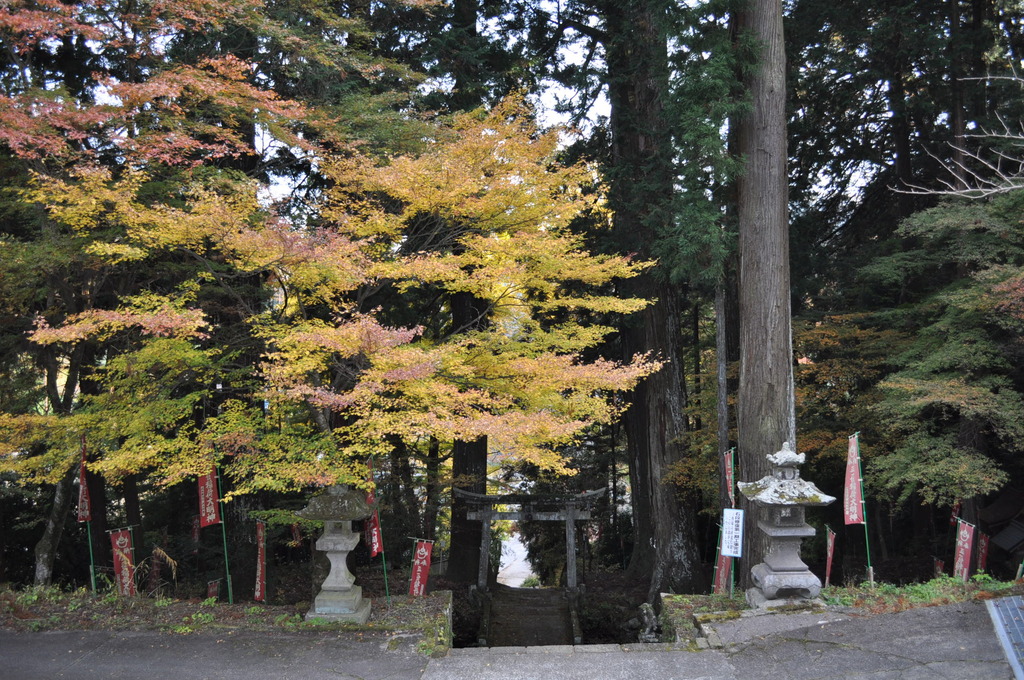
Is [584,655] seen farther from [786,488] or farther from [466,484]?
[466,484]

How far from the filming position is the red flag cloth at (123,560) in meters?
10.4

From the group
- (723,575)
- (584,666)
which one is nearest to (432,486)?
(723,575)

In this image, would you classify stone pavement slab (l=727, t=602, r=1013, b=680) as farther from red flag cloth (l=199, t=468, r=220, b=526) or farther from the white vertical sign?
red flag cloth (l=199, t=468, r=220, b=526)

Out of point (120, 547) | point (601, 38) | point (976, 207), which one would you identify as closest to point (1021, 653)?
point (976, 207)

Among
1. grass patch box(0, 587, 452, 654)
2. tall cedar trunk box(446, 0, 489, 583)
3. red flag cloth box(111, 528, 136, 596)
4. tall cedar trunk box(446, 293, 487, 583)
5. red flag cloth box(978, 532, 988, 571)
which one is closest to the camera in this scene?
grass patch box(0, 587, 452, 654)

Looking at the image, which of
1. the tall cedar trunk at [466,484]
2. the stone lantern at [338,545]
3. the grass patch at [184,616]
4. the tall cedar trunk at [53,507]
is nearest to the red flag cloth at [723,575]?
the grass patch at [184,616]

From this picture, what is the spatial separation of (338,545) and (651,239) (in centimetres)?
755

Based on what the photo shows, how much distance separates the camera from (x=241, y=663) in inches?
265

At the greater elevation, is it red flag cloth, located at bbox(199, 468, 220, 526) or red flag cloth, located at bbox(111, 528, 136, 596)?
red flag cloth, located at bbox(199, 468, 220, 526)

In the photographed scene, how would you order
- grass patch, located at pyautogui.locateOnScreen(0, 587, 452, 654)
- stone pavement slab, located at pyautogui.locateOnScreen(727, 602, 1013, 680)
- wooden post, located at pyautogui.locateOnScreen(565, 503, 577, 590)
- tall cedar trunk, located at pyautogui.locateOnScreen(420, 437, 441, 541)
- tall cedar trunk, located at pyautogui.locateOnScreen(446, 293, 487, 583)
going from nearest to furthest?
stone pavement slab, located at pyautogui.locateOnScreen(727, 602, 1013, 680), grass patch, located at pyautogui.locateOnScreen(0, 587, 452, 654), tall cedar trunk, located at pyautogui.locateOnScreen(446, 293, 487, 583), wooden post, located at pyautogui.locateOnScreen(565, 503, 577, 590), tall cedar trunk, located at pyautogui.locateOnScreen(420, 437, 441, 541)

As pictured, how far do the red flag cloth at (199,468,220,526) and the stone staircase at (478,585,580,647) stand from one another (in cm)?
503

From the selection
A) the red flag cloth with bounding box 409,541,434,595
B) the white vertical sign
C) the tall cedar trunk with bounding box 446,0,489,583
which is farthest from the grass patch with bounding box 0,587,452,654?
the tall cedar trunk with bounding box 446,0,489,583

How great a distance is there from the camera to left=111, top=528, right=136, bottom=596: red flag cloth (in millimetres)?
10391

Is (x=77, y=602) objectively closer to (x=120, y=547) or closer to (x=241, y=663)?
(x=120, y=547)
